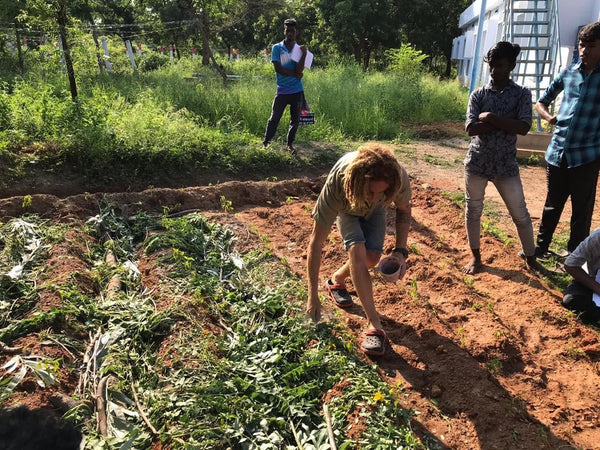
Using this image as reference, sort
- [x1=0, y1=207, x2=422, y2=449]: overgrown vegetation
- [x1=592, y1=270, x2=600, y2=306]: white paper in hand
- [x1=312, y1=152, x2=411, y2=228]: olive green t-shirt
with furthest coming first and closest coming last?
[x1=592, y1=270, x2=600, y2=306]: white paper in hand → [x1=312, y1=152, x2=411, y2=228]: olive green t-shirt → [x1=0, y1=207, x2=422, y2=449]: overgrown vegetation

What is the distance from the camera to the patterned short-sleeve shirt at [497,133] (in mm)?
3588

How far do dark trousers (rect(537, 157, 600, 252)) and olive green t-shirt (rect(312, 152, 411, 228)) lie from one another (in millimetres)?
1998

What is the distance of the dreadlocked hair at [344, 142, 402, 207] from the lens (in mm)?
2303

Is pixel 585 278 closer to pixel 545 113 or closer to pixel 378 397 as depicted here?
pixel 545 113

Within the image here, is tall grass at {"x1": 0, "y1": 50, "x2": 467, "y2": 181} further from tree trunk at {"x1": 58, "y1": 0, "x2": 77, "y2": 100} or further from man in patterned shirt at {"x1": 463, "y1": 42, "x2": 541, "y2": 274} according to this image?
man in patterned shirt at {"x1": 463, "y1": 42, "x2": 541, "y2": 274}

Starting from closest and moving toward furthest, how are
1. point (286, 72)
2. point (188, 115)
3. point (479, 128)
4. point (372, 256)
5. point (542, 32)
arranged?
point (372, 256) → point (479, 128) → point (286, 72) → point (188, 115) → point (542, 32)

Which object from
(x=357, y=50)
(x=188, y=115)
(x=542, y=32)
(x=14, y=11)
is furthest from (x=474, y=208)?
(x=357, y=50)

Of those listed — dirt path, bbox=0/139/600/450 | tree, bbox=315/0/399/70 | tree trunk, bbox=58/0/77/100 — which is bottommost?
dirt path, bbox=0/139/600/450

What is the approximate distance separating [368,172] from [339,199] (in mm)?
403

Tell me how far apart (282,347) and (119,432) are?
1025 mm

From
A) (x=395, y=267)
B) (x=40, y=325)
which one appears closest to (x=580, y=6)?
(x=395, y=267)

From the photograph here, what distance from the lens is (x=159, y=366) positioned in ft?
8.83

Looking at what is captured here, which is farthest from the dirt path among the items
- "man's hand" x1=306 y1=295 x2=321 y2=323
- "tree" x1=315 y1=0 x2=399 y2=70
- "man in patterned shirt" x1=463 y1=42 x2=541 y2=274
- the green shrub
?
"tree" x1=315 y1=0 x2=399 y2=70

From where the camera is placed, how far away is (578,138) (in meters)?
3.73
